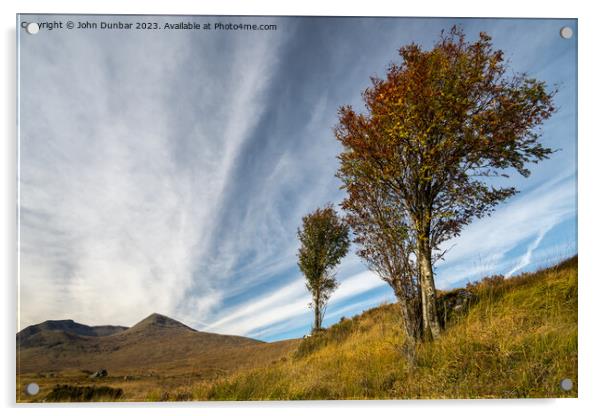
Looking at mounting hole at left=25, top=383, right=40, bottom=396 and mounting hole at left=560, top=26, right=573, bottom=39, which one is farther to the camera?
mounting hole at left=560, top=26, right=573, bottom=39

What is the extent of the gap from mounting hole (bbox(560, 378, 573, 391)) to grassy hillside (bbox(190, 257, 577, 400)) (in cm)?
7

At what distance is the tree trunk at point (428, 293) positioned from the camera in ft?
27.3

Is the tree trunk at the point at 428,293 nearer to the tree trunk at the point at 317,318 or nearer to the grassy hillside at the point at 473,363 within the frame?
the grassy hillside at the point at 473,363

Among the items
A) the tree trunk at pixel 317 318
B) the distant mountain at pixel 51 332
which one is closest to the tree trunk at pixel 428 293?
the tree trunk at pixel 317 318

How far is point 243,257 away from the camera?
8.12m

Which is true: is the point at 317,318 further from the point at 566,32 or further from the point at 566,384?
the point at 566,32

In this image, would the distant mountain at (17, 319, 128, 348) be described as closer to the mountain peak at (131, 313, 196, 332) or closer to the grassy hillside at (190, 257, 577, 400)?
the mountain peak at (131, 313, 196, 332)

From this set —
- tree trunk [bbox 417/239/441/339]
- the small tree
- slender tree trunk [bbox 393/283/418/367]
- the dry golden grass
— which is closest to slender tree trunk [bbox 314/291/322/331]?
the small tree

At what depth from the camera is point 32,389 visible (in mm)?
6855

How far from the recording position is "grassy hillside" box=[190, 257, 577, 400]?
21.7 feet

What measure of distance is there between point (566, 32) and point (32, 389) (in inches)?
510

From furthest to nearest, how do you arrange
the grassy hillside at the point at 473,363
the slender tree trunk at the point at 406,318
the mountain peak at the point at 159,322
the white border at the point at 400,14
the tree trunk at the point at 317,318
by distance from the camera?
the tree trunk at the point at 317,318, the slender tree trunk at the point at 406,318, the mountain peak at the point at 159,322, the white border at the point at 400,14, the grassy hillside at the point at 473,363

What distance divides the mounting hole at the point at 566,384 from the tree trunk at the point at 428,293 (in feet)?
7.69
